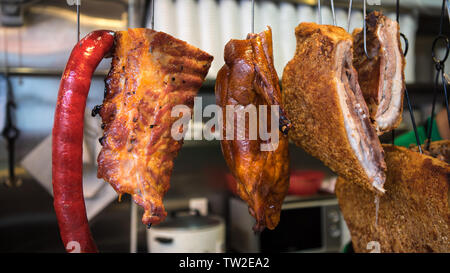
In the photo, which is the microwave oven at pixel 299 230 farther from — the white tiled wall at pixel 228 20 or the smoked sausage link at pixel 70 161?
the smoked sausage link at pixel 70 161

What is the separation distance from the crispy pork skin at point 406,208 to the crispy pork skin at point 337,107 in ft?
0.46

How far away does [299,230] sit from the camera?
330 cm

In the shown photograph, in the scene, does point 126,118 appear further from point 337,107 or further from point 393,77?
point 393,77

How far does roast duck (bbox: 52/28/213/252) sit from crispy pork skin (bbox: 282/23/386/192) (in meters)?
0.40

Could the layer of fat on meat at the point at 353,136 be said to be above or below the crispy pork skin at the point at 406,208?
above

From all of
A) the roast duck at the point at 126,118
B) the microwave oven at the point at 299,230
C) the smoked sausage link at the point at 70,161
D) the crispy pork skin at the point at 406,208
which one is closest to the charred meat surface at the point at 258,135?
the roast duck at the point at 126,118

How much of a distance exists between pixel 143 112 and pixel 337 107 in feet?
2.02

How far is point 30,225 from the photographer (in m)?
3.07

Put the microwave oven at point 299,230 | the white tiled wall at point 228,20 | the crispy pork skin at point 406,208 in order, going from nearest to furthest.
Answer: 1. the crispy pork skin at point 406,208
2. the white tiled wall at point 228,20
3. the microwave oven at point 299,230

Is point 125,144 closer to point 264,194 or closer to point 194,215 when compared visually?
point 264,194

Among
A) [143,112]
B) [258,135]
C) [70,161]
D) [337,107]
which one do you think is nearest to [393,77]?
[337,107]

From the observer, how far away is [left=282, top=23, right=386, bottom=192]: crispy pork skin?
1.09 meters

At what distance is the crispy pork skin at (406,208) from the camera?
1198mm

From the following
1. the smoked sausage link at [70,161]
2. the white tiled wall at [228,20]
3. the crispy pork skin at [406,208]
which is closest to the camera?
the smoked sausage link at [70,161]
